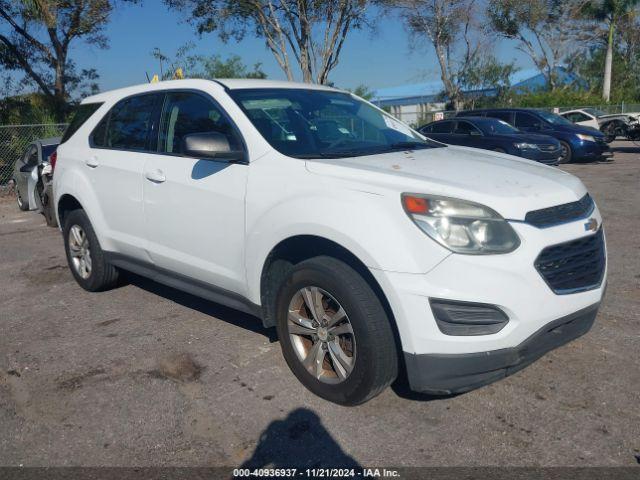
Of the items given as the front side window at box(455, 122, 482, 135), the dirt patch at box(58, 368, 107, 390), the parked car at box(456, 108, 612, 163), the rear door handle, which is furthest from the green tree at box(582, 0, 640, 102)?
the dirt patch at box(58, 368, 107, 390)

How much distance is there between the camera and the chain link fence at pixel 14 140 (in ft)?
48.3

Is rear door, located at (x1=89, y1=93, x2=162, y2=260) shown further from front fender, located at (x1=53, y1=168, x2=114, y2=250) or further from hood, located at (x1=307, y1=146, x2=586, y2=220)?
hood, located at (x1=307, y1=146, x2=586, y2=220)

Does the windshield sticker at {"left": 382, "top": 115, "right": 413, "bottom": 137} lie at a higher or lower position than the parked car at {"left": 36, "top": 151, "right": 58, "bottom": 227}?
higher

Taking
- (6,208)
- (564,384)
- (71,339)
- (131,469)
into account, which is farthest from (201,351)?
(6,208)

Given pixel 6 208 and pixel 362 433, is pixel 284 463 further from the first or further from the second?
pixel 6 208

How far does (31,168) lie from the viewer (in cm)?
1116

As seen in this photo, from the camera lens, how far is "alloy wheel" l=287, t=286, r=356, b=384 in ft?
11.0

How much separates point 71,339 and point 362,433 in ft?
8.60

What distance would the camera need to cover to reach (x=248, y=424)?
11.0 feet

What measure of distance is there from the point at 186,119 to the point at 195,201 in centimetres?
74

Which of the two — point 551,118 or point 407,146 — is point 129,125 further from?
point 551,118

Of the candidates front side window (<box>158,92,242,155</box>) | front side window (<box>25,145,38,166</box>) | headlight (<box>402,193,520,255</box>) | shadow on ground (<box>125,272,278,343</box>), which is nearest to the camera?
headlight (<box>402,193,520,255</box>)

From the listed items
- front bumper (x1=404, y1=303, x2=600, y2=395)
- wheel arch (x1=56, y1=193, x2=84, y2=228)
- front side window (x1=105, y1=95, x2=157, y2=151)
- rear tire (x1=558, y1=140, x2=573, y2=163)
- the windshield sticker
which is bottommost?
rear tire (x1=558, y1=140, x2=573, y2=163)

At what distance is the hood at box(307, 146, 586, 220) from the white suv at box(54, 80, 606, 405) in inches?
0.5
